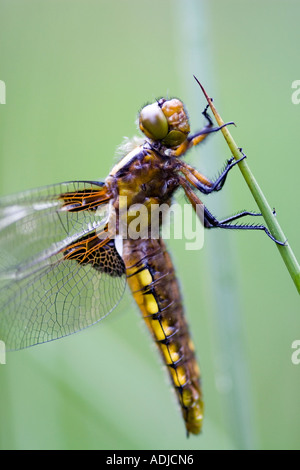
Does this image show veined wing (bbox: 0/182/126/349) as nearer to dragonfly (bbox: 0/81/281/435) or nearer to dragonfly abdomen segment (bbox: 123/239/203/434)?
dragonfly (bbox: 0/81/281/435)

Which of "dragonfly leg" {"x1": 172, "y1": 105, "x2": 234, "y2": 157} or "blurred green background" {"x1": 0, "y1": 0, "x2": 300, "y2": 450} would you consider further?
"blurred green background" {"x1": 0, "y1": 0, "x2": 300, "y2": 450}

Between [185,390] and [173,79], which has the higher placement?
[173,79]

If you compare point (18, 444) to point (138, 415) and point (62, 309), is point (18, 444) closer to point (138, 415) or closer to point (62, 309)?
point (138, 415)

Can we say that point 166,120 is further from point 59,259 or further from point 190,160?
point 59,259

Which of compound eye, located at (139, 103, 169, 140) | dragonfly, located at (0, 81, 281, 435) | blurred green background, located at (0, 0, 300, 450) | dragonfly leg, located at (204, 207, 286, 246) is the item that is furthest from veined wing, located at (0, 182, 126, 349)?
dragonfly leg, located at (204, 207, 286, 246)

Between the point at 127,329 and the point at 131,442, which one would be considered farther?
the point at 127,329

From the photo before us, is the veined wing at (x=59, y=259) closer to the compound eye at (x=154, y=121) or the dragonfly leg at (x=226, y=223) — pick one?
the compound eye at (x=154, y=121)
